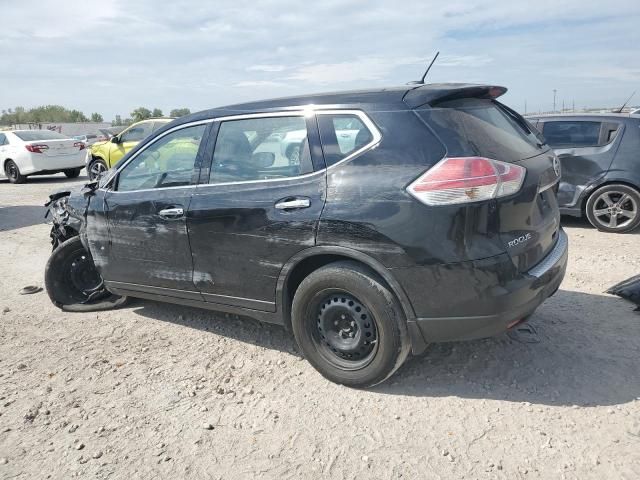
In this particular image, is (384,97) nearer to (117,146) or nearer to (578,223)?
(578,223)

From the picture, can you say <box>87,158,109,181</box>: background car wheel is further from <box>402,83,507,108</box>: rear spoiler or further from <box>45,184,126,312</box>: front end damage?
<box>402,83,507,108</box>: rear spoiler

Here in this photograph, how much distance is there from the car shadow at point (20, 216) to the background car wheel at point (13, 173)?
4.68 meters

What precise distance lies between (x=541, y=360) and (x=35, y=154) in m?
14.6

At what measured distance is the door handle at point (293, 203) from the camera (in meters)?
3.13

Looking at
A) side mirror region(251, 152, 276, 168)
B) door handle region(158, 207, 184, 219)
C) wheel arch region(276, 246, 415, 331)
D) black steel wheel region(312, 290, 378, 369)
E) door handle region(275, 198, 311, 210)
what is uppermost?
side mirror region(251, 152, 276, 168)

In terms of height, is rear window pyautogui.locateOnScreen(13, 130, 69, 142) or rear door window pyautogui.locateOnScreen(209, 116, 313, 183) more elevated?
rear window pyautogui.locateOnScreen(13, 130, 69, 142)

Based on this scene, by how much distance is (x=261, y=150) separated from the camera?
3.51 meters

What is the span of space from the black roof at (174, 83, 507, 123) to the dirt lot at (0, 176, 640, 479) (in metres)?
1.75

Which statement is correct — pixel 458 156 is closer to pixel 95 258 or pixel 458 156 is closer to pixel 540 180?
pixel 540 180

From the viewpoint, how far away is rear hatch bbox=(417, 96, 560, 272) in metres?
2.81

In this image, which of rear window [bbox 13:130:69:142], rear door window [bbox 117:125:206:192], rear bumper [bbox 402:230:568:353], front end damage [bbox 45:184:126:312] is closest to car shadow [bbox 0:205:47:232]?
front end damage [bbox 45:184:126:312]

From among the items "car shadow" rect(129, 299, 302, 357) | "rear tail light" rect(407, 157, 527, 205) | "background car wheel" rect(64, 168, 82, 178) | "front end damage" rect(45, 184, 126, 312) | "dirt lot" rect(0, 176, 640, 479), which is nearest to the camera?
"dirt lot" rect(0, 176, 640, 479)

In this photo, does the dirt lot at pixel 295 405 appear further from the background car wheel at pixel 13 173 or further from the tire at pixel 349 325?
the background car wheel at pixel 13 173

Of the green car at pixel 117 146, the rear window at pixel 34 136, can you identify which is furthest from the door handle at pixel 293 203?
the rear window at pixel 34 136
